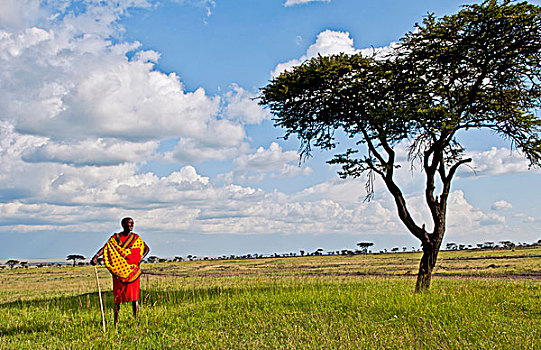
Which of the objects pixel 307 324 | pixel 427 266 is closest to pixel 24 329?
pixel 307 324

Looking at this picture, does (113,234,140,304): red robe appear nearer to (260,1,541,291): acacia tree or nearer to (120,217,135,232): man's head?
(120,217,135,232): man's head

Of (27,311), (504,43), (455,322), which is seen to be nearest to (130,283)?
(27,311)

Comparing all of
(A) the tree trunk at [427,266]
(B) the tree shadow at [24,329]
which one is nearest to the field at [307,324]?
(B) the tree shadow at [24,329]

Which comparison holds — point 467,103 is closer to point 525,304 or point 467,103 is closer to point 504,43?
point 504,43

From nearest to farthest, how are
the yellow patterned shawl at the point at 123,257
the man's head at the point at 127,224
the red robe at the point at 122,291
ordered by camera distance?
the yellow patterned shawl at the point at 123,257
the red robe at the point at 122,291
the man's head at the point at 127,224

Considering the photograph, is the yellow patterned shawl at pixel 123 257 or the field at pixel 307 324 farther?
the yellow patterned shawl at pixel 123 257

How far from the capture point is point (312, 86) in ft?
60.3

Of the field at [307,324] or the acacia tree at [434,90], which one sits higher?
the acacia tree at [434,90]

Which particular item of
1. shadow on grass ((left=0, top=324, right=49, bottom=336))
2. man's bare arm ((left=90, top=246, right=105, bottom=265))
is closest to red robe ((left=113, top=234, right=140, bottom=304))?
man's bare arm ((left=90, top=246, right=105, bottom=265))

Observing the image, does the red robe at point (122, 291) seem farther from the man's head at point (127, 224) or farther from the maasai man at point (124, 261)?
the man's head at point (127, 224)

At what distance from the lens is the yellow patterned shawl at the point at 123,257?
10.7 meters

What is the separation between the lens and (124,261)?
35.6 ft

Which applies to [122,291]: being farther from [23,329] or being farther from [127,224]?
[23,329]

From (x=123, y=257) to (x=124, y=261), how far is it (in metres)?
0.10
